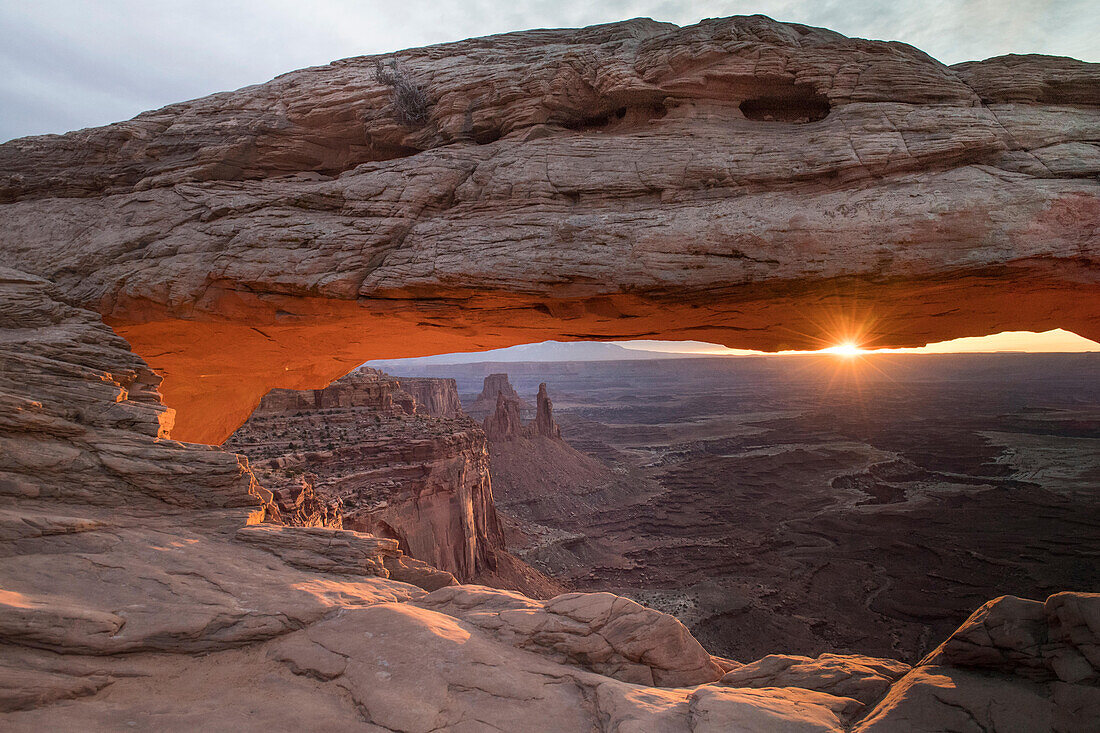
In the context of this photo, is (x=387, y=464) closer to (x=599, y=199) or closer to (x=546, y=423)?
(x=599, y=199)

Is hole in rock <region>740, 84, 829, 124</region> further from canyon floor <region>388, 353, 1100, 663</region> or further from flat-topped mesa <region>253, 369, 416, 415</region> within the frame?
flat-topped mesa <region>253, 369, 416, 415</region>

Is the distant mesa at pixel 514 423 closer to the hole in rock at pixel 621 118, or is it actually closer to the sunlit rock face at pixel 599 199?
the sunlit rock face at pixel 599 199

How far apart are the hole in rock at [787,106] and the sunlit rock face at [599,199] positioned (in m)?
0.06

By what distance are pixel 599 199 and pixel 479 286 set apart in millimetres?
2681

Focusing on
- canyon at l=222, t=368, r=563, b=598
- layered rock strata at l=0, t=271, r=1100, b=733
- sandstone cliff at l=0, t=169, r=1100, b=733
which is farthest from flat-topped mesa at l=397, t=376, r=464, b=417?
layered rock strata at l=0, t=271, r=1100, b=733

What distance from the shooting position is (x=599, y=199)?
8703 millimetres

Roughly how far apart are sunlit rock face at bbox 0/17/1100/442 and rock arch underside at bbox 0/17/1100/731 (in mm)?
61

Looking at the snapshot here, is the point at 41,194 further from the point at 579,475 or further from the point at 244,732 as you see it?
the point at 579,475

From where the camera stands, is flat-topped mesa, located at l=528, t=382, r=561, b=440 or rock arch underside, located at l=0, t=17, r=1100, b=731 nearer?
rock arch underside, located at l=0, t=17, r=1100, b=731

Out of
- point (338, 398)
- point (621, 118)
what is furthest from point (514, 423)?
point (621, 118)

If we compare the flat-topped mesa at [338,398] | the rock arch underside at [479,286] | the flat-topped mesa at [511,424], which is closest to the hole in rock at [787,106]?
the rock arch underside at [479,286]

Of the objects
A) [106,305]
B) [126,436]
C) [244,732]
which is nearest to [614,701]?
[244,732]

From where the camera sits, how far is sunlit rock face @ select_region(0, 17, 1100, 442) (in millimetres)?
7496

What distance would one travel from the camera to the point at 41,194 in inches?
403
